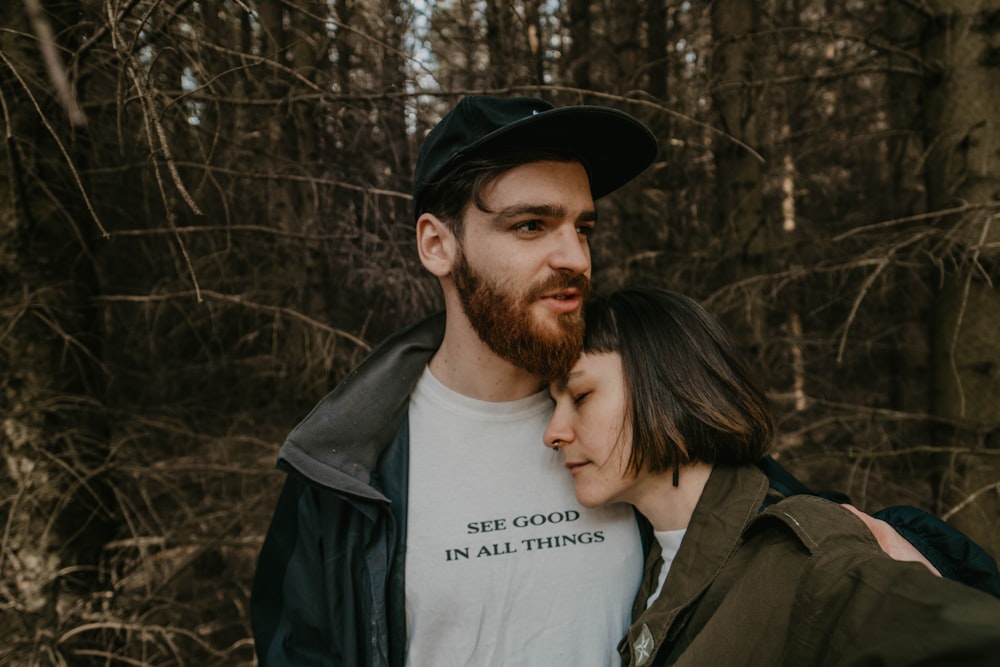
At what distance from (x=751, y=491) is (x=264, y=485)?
3.24 metres

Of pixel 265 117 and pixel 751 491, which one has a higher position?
pixel 265 117

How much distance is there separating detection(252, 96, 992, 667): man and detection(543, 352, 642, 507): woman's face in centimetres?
8

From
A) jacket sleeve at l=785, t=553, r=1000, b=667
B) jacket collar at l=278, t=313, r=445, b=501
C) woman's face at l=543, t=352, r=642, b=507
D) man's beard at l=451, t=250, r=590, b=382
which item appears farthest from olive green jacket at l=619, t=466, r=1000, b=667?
jacket collar at l=278, t=313, r=445, b=501

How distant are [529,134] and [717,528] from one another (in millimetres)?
1185

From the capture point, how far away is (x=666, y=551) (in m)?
1.65

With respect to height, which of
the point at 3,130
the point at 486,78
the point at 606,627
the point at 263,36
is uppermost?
the point at 263,36

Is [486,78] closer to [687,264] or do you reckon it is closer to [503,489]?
[687,264]

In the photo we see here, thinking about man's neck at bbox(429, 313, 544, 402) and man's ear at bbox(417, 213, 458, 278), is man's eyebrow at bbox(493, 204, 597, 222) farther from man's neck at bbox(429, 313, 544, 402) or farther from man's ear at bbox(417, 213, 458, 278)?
man's neck at bbox(429, 313, 544, 402)

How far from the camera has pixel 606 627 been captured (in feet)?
5.41

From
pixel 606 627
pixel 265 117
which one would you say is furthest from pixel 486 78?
pixel 606 627

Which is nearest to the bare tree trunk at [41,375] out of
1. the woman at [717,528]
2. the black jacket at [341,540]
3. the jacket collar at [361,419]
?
the black jacket at [341,540]

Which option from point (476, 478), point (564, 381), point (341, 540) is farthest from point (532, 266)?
point (341, 540)

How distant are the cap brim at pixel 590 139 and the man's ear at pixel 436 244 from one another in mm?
238

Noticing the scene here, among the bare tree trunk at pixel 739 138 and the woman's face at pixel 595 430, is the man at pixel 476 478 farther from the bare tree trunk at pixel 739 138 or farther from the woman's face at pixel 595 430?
the bare tree trunk at pixel 739 138
